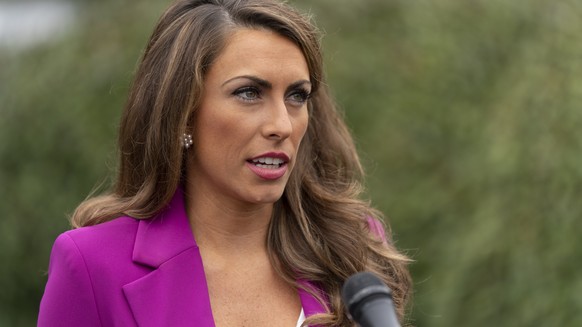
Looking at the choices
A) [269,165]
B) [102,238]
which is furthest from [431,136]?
[102,238]

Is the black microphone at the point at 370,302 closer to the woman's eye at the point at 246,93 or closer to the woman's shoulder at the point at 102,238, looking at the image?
the woman's eye at the point at 246,93

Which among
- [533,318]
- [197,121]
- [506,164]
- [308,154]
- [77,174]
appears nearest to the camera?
[197,121]

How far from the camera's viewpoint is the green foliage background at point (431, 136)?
562cm

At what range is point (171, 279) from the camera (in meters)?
3.64

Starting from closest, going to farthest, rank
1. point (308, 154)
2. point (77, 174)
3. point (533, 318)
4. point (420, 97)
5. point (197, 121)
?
1. point (197, 121)
2. point (308, 154)
3. point (533, 318)
4. point (420, 97)
5. point (77, 174)

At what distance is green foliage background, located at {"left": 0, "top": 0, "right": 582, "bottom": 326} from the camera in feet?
18.4

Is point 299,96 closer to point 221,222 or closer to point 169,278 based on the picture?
point 221,222

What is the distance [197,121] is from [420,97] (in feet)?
10.8

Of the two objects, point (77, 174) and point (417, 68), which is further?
point (77, 174)

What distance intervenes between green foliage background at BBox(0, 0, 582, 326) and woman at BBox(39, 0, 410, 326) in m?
0.88

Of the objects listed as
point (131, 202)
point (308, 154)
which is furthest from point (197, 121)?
point (308, 154)

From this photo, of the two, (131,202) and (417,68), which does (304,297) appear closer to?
(131,202)

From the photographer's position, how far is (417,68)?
693cm

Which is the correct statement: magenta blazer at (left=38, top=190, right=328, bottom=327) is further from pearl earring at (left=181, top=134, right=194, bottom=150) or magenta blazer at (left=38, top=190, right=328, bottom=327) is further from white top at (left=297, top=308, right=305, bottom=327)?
pearl earring at (left=181, top=134, right=194, bottom=150)
